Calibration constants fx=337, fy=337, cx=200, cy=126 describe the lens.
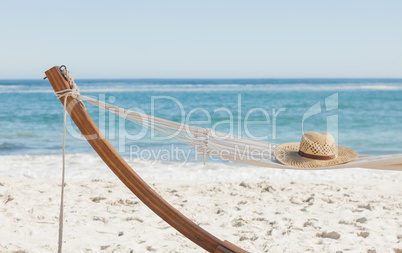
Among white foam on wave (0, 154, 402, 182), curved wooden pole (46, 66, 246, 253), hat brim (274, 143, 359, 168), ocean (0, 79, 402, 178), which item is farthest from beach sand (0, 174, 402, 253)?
ocean (0, 79, 402, 178)

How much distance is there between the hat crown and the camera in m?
2.09

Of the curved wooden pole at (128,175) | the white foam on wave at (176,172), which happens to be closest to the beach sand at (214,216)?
the white foam on wave at (176,172)

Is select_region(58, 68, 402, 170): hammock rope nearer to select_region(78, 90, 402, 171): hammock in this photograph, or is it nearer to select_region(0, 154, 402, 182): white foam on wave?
select_region(78, 90, 402, 171): hammock

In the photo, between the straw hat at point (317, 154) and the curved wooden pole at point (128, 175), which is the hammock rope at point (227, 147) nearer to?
the straw hat at point (317, 154)

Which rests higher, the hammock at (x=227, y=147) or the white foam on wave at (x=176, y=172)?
the hammock at (x=227, y=147)

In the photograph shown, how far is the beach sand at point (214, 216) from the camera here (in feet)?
6.18

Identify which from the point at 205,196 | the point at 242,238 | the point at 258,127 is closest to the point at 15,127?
the point at 258,127

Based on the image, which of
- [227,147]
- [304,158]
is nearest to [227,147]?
[227,147]

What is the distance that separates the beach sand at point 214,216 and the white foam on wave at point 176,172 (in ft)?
1.02

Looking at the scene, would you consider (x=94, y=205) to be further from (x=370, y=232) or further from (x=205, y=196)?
(x=370, y=232)

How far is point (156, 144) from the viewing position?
5391 millimetres

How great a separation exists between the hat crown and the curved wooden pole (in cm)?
102

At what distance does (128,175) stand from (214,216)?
1177 millimetres

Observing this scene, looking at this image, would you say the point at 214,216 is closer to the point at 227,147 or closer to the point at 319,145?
the point at 227,147
